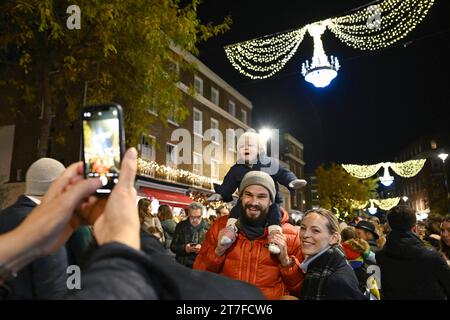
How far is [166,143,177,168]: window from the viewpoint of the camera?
22906 millimetres

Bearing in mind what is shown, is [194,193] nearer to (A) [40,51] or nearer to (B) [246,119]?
(A) [40,51]

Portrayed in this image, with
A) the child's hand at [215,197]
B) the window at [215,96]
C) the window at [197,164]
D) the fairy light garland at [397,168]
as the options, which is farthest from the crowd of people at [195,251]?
the window at [215,96]

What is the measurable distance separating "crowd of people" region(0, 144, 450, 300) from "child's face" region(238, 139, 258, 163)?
0.28m

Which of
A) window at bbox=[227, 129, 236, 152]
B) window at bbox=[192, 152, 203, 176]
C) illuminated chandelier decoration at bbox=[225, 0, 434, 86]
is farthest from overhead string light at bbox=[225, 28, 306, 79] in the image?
window at bbox=[227, 129, 236, 152]

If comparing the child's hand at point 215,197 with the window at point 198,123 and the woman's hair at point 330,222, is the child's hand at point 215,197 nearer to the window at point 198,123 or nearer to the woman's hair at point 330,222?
the woman's hair at point 330,222

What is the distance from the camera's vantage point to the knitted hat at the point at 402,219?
4320 mm

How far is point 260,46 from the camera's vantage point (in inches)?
454

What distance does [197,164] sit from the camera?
25.5m

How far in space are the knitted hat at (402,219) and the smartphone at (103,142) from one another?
158 inches

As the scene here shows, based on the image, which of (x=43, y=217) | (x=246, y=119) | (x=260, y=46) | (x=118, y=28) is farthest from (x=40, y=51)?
(x=246, y=119)

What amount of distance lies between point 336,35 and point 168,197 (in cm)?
1334

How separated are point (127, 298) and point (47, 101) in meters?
11.0
